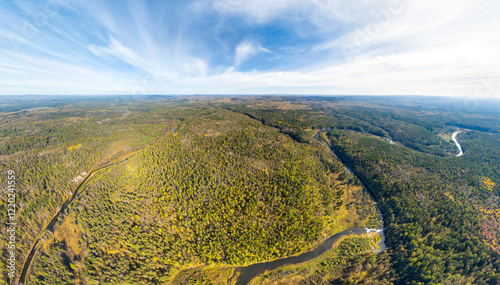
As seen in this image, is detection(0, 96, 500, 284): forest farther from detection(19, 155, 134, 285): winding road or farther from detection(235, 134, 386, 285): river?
detection(235, 134, 386, 285): river

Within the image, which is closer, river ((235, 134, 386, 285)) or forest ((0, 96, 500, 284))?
forest ((0, 96, 500, 284))

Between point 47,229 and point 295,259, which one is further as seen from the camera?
point 47,229

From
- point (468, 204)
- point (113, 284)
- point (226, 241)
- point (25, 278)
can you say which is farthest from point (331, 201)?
point (25, 278)

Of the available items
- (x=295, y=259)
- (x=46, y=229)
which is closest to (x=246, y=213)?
(x=295, y=259)

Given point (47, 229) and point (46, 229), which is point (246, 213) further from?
point (46, 229)

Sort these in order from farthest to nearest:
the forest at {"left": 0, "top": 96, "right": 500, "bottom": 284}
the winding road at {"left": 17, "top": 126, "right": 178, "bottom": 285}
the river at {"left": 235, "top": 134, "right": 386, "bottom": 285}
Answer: the winding road at {"left": 17, "top": 126, "right": 178, "bottom": 285} < the river at {"left": 235, "top": 134, "right": 386, "bottom": 285} < the forest at {"left": 0, "top": 96, "right": 500, "bottom": 284}

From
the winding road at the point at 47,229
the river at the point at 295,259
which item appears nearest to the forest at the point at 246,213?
the winding road at the point at 47,229

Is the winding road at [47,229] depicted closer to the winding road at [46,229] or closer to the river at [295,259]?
the winding road at [46,229]

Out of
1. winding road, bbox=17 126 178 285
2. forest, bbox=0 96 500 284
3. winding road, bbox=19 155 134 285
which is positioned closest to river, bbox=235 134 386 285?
forest, bbox=0 96 500 284
